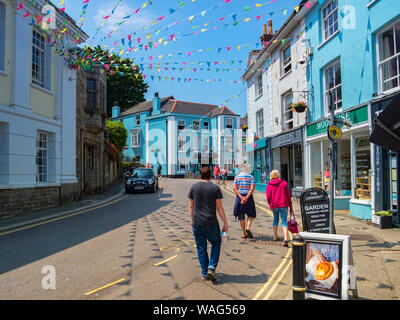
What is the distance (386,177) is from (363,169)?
67.3 inches

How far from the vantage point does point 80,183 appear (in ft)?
53.1

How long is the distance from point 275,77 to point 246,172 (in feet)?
39.2

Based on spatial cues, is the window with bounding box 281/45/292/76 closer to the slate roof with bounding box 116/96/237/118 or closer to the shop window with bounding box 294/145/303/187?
the shop window with bounding box 294/145/303/187

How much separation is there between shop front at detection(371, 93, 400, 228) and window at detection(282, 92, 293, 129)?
7.70m

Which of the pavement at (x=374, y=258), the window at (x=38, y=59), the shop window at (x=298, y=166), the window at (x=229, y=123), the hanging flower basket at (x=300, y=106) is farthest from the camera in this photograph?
the window at (x=229, y=123)

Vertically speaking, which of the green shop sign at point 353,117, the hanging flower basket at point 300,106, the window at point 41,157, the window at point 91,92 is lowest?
the window at point 41,157

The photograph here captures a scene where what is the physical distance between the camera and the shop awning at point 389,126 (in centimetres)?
495

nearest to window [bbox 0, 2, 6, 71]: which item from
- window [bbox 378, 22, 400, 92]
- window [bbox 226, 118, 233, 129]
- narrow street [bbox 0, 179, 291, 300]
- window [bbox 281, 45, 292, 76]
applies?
narrow street [bbox 0, 179, 291, 300]

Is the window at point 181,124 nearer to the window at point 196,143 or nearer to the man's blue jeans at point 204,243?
the window at point 196,143

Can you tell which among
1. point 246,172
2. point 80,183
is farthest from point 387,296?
point 80,183

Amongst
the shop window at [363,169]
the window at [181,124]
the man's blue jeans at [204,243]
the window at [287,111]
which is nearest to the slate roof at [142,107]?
the window at [181,124]

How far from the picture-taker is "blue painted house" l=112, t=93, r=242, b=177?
→ 41.9m

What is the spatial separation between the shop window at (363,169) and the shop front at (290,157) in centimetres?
432
